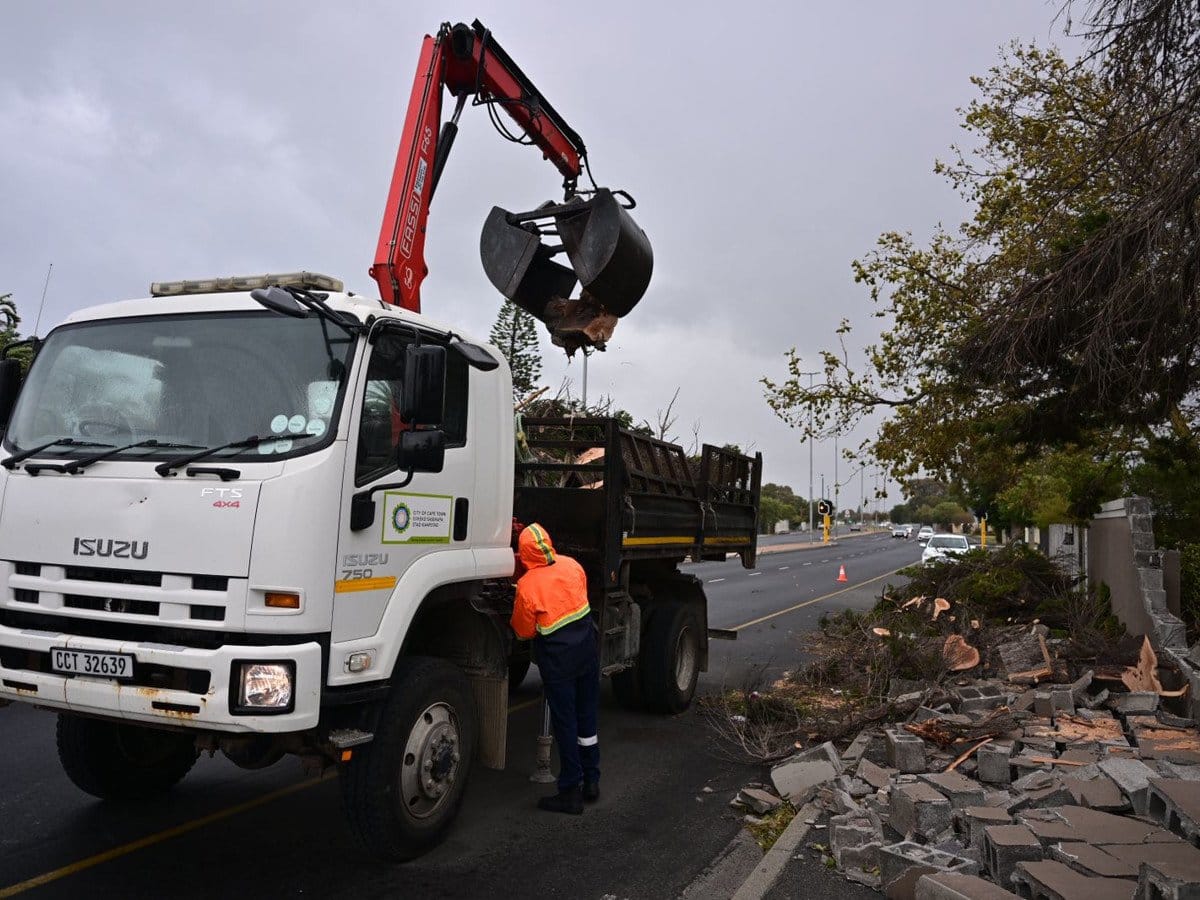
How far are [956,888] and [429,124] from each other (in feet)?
17.6

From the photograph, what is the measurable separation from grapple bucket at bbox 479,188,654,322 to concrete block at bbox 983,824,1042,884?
4.25 meters

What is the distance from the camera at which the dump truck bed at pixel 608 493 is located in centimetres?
637

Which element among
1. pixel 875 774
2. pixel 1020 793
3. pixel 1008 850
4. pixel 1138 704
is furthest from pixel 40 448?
pixel 1138 704

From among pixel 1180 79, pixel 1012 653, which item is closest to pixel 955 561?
pixel 1012 653

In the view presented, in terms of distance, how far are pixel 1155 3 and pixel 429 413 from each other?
5.11m

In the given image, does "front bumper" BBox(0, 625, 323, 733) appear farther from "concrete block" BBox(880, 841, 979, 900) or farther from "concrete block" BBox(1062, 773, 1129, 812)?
"concrete block" BBox(1062, 773, 1129, 812)

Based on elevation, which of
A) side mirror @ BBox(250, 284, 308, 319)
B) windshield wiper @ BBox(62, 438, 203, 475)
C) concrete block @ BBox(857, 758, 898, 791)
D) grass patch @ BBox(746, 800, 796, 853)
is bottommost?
grass patch @ BBox(746, 800, 796, 853)

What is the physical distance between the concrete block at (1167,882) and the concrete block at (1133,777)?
1.14 meters

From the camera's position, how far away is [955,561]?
13188 millimetres

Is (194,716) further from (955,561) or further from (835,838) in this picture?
(955,561)

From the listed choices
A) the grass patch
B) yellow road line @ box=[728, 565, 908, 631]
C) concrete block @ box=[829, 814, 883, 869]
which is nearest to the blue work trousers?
the grass patch

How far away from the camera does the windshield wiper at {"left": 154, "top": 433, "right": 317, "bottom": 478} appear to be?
152 inches

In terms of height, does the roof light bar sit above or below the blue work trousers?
above

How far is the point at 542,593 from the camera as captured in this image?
5336 mm
